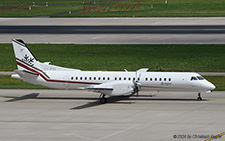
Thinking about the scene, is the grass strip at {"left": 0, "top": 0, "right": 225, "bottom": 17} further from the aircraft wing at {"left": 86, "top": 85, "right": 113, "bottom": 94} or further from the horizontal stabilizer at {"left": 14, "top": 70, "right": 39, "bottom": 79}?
the aircraft wing at {"left": 86, "top": 85, "right": 113, "bottom": 94}

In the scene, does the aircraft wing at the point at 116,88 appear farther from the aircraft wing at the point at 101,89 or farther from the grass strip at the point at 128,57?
the grass strip at the point at 128,57

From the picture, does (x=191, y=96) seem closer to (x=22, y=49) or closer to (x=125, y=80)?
(x=125, y=80)

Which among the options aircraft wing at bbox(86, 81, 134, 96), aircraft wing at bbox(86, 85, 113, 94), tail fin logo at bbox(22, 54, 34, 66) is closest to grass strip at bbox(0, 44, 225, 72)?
tail fin logo at bbox(22, 54, 34, 66)

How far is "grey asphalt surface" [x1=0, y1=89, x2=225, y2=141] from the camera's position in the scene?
34031 mm

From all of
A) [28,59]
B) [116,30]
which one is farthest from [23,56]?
[116,30]

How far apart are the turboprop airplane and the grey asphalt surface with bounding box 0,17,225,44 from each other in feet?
98.9

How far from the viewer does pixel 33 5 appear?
131625mm

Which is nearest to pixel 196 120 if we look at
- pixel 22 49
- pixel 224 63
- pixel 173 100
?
pixel 173 100

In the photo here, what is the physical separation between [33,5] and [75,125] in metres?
99.1

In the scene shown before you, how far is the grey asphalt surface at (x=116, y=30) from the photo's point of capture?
78.3m

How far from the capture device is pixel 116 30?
87.6 m

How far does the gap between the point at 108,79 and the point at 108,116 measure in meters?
7.07

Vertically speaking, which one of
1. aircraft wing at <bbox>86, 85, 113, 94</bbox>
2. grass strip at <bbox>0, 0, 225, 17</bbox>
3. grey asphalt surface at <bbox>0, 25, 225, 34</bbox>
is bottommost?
aircraft wing at <bbox>86, 85, 113, 94</bbox>

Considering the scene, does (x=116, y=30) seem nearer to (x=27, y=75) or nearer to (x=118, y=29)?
(x=118, y=29)
